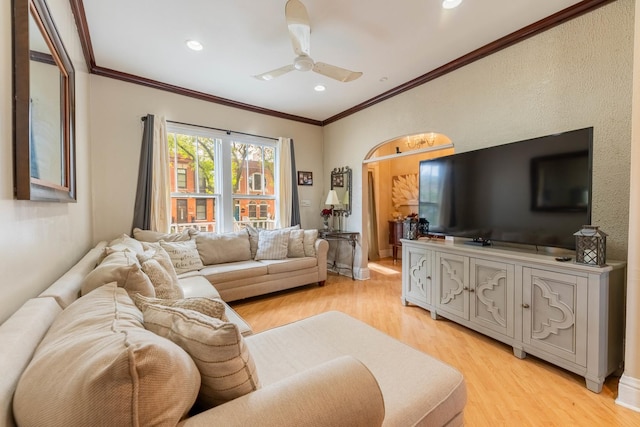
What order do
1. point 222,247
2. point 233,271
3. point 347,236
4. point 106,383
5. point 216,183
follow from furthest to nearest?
→ 1. point 347,236
2. point 216,183
3. point 222,247
4. point 233,271
5. point 106,383

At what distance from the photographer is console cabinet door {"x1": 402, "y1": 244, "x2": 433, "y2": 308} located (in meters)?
2.79

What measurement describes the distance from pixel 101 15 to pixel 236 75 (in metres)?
1.26

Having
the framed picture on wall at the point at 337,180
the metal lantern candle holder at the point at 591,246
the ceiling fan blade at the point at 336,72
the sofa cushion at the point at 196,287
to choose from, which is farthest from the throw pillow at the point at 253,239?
the metal lantern candle holder at the point at 591,246

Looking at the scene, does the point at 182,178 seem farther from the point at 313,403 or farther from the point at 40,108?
the point at 313,403

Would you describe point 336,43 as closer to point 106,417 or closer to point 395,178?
point 106,417

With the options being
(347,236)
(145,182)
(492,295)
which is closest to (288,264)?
(347,236)

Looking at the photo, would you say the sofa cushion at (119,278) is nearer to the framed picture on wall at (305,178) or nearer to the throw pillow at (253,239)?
the throw pillow at (253,239)

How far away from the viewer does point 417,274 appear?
293 centimetres

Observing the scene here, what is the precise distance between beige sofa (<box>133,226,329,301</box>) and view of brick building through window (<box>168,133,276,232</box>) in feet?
1.44

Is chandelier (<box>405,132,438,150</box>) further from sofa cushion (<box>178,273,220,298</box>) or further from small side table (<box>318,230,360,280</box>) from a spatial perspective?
sofa cushion (<box>178,273,220,298</box>)

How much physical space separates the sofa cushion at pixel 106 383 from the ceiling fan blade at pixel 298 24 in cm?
212

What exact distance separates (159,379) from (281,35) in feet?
8.88

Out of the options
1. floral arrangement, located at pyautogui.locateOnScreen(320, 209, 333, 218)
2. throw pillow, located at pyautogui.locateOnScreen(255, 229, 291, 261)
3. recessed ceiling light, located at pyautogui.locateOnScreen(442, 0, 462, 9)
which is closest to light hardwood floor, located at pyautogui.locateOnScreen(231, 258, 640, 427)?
throw pillow, located at pyautogui.locateOnScreen(255, 229, 291, 261)

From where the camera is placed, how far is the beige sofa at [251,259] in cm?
313
